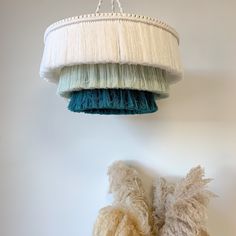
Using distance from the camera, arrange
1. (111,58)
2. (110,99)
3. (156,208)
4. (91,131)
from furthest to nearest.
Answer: (91,131)
(156,208)
(110,99)
(111,58)

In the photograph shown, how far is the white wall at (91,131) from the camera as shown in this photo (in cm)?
151

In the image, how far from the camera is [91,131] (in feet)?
5.08

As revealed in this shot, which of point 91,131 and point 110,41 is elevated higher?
point 110,41

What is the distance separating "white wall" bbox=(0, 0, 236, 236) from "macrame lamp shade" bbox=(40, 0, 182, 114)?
53 cm

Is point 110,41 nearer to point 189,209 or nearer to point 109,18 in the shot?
point 109,18

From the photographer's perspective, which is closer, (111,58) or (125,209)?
(111,58)

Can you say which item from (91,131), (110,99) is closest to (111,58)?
(110,99)

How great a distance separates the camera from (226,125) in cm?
154

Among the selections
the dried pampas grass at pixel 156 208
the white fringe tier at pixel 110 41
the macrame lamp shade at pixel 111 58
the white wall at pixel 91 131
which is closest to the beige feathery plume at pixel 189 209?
the dried pampas grass at pixel 156 208

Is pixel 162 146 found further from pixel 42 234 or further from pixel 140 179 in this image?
pixel 42 234

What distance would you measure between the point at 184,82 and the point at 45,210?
87 cm

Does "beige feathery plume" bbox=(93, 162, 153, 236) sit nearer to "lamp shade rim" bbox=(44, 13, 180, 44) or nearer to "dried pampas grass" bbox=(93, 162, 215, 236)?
"dried pampas grass" bbox=(93, 162, 215, 236)

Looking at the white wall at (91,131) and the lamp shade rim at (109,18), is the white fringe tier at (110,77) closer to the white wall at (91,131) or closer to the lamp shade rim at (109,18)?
the lamp shade rim at (109,18)

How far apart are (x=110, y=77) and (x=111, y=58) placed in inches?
3.2
